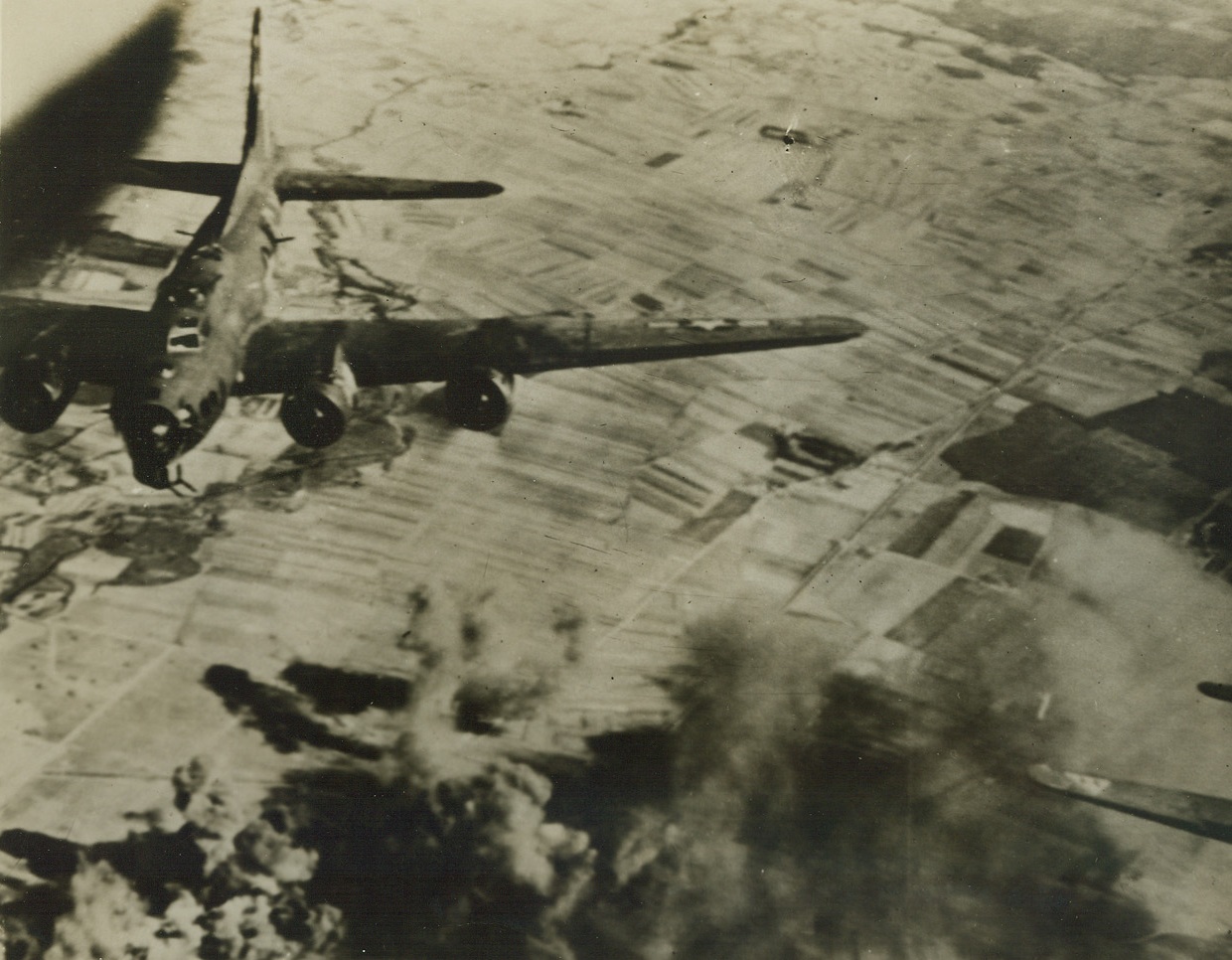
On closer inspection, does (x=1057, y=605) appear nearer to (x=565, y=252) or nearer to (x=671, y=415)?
(x=671, y=415)

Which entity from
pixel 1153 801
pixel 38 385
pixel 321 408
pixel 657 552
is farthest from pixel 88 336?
pixel 1153 801

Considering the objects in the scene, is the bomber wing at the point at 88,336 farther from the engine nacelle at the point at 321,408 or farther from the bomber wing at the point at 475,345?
the engine nacelle at the point at 321,408

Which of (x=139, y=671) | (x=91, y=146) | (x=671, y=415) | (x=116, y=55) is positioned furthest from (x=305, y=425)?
(x=116, y=55)

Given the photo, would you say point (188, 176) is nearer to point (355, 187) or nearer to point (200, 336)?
point (355, 187)

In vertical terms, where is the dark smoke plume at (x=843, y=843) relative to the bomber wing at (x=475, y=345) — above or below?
below

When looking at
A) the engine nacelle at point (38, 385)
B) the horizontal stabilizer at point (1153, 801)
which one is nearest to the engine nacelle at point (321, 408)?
the engine nacelle at point (38, 385)

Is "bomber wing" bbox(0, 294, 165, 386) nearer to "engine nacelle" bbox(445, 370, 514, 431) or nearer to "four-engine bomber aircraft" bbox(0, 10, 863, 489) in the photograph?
"four-engine bomber aircraft" bbox(0, 10, 863, 489)
